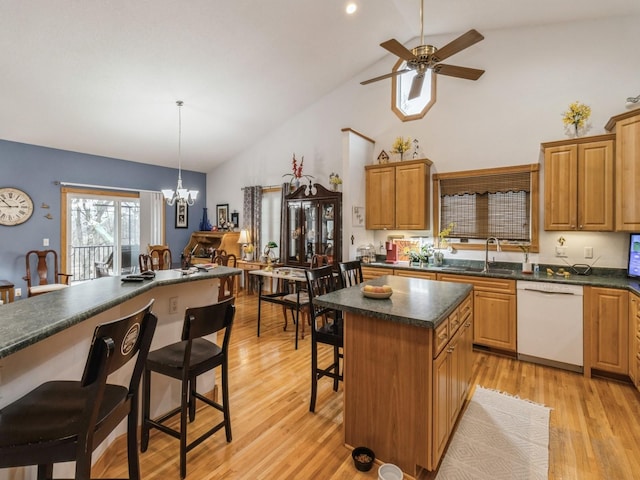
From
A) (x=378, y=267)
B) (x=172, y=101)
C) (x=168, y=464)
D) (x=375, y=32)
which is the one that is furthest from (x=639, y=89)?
(x=172, y=101)

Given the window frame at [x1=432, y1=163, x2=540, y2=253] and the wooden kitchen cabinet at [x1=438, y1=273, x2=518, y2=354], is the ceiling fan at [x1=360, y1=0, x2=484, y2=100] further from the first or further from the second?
the wooden kitchen cabinet at [x1=438, y1=273, x2=518, y2=354]

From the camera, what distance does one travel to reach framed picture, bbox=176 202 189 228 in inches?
290

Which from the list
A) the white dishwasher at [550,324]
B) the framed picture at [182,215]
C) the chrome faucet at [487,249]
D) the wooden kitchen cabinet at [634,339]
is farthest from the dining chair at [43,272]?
the wooden kitchen cabinet at [634,339]

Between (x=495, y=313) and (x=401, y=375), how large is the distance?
7.73 ft

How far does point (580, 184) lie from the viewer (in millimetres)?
3414

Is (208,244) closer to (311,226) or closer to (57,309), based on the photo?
(311,226)

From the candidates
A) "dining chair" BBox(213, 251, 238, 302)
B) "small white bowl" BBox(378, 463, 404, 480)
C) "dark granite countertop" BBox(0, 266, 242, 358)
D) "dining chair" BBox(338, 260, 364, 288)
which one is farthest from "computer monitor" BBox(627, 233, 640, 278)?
"dining chair" BBox(213, 251, 238, 302)

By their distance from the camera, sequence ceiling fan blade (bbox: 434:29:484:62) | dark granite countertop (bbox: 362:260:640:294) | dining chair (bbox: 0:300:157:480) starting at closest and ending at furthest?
dining chair (bbox: 0:300:157:480) < ceiling fan blade (bbox: 434:29:484:62) < dark granite countertop (bbox: 362:260:640:294)

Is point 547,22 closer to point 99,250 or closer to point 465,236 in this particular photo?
point 465,236

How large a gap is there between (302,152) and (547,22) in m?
3.94

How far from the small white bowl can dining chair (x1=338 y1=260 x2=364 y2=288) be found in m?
1.49

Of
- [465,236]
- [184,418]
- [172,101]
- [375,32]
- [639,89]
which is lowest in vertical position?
[184,418]

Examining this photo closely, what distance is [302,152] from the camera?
613 centimetres

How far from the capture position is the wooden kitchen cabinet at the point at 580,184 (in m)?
3.27
